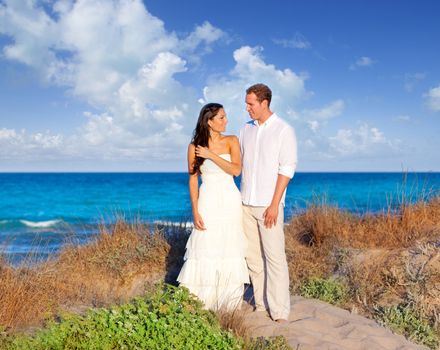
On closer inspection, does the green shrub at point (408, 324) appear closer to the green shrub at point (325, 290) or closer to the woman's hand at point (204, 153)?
the green shrub at point (325, 290)

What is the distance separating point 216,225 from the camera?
5359mm

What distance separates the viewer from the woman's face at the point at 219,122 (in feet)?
17.1

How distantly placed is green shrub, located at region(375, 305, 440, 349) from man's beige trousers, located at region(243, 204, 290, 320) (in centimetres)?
143

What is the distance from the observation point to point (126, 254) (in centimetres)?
770

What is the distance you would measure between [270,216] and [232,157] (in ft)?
2.48

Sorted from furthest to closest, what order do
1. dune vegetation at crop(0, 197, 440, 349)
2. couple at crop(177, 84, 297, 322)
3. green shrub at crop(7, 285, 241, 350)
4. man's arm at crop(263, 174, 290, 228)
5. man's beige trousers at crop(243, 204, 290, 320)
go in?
man's beige trousers at crop(243, 204, 290, 320) → couple at crop(177, 84, 297, 322) → man's arm at crop(263, 174, 290, 228) → dune vegetation at crop(0, 197, 440, 349) → green shrub at crop(7, 285, 241, 350)

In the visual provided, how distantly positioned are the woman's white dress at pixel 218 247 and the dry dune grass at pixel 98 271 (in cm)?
171

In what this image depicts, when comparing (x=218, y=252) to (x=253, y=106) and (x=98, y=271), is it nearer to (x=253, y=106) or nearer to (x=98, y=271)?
(x=253, y=106)

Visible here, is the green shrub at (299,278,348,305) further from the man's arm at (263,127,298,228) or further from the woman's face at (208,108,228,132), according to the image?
the woman's face at (208,108,228,132)

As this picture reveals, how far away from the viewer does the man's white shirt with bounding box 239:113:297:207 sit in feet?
16.8

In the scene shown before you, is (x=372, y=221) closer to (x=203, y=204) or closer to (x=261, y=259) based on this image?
(x=261, y=259)

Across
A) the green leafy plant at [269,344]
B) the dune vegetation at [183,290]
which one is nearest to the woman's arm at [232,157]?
the dune vegetation at [183,290]

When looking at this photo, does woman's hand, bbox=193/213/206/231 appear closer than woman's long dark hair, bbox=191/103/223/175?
No

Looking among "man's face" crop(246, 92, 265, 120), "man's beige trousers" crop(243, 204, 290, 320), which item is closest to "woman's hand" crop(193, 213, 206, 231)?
"man's beige trousers" crop(243, 204, 290, 320)
